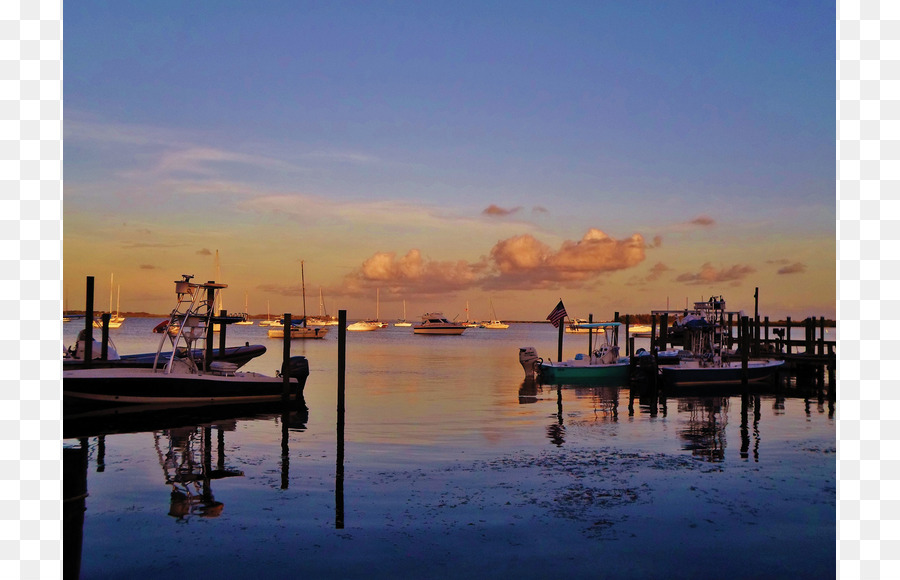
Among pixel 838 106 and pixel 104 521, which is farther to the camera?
pixel 104 521

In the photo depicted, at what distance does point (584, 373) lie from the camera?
4378 cm

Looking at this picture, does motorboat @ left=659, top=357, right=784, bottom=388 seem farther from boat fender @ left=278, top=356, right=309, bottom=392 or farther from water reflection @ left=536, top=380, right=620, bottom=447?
boat fender @ left=278, top=356, right=309, bottom=392

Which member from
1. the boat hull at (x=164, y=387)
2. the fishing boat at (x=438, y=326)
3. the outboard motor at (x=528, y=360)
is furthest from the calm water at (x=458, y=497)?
the fishing boat at (x=438, y=326)

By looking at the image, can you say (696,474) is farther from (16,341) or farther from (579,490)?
(16,341)

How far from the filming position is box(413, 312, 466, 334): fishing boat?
172 m

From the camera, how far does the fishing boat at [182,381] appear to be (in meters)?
28.3

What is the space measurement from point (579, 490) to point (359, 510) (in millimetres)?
4894

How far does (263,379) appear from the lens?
31.3 m

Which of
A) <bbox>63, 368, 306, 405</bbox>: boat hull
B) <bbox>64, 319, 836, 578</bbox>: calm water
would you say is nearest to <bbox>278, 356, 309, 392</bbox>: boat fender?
<bbox>63, 368, 306, 405</bbox>: boat hull

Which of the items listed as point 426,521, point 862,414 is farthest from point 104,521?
point 862,414

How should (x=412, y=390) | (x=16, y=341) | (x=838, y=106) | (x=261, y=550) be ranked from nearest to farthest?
(x=16, y=341) < (x=838, y=106) < (x=261, y=550) < (x=412, y=390)

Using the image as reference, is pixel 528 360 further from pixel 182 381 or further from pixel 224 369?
pixel 182 381

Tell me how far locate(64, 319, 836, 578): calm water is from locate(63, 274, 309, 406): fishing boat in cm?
286

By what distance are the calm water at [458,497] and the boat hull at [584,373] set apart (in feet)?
48.3
